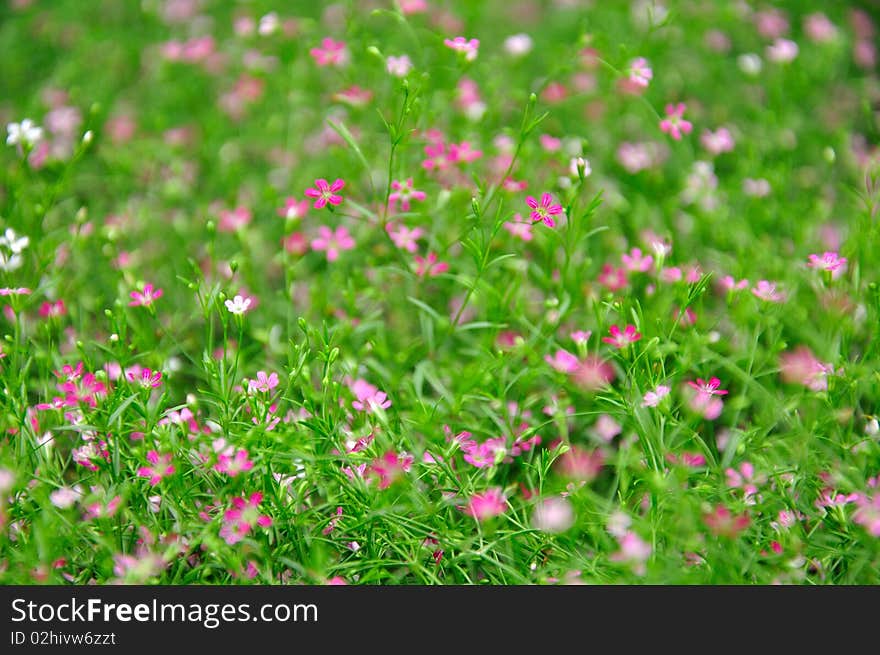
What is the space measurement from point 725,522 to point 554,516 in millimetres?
298

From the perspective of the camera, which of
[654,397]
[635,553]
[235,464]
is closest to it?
[635,553]

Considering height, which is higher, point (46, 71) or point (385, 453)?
point (46, 71)

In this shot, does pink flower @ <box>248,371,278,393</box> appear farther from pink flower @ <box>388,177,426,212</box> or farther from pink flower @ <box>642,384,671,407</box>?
pink flower @ <box>642,384,671,407</box>

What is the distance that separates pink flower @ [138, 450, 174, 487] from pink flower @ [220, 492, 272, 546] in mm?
138

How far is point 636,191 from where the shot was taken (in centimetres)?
261

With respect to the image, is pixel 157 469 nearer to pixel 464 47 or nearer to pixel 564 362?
pixel 564 362

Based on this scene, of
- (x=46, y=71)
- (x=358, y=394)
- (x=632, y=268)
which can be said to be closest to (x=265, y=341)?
(x=358, y=394)

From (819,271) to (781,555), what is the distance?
0.79m

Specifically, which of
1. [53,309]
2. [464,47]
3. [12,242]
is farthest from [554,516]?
[12,242]

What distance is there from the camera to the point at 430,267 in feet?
6.55

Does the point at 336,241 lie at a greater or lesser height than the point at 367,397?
greater

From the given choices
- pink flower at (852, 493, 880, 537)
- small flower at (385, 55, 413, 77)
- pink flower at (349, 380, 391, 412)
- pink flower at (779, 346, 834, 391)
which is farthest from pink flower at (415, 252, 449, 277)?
pink flower at (852, 493, 880, 537)

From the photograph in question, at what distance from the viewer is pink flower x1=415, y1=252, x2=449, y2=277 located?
1999 millimetres

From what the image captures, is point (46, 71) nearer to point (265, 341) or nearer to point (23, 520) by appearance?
point (265, 341)
